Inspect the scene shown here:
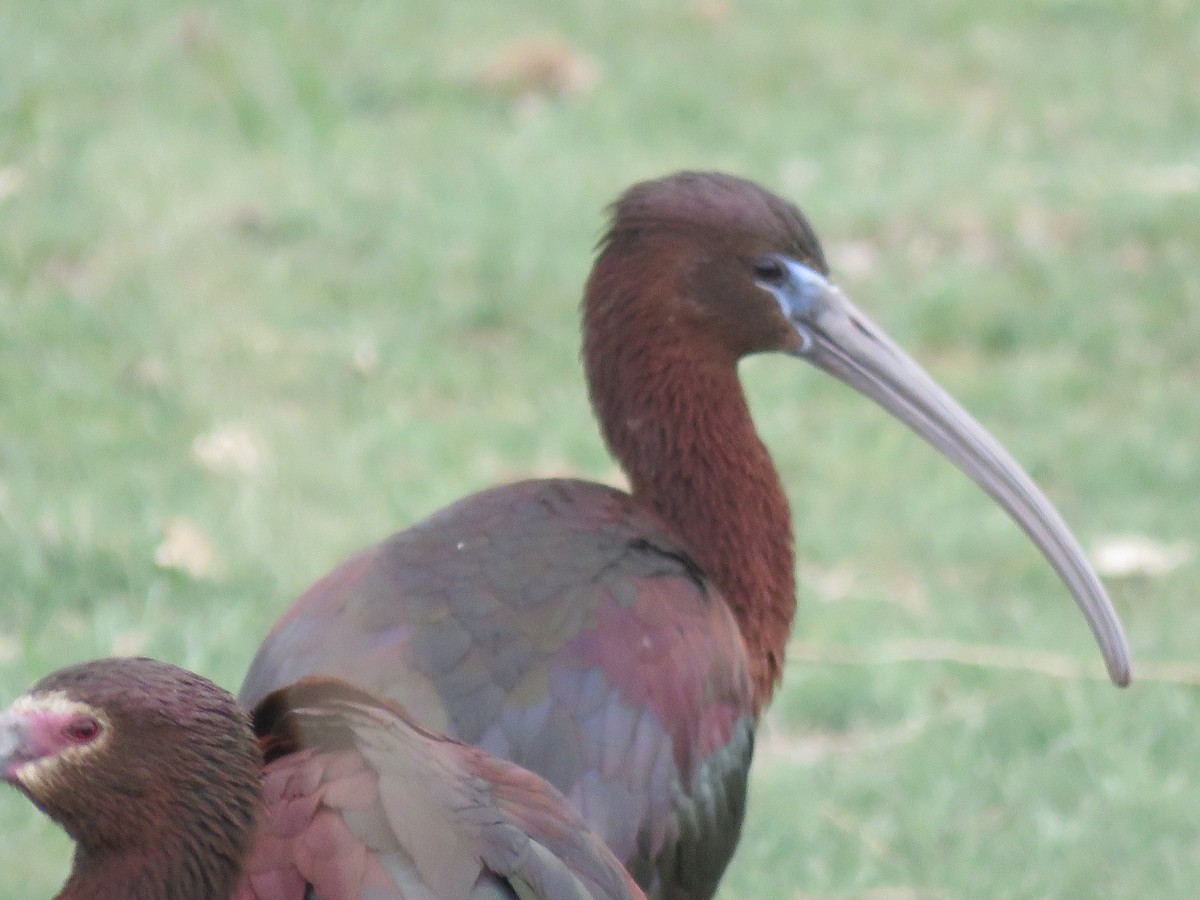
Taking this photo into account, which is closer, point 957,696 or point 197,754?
point 197,754

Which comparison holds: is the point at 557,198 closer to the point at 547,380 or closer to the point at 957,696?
the point at 547,380

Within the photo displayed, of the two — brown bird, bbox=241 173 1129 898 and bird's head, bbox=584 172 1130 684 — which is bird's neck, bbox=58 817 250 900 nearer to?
brown bird, bbox=241 173 1129 898

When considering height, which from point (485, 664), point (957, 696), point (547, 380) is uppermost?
point (485, 664)

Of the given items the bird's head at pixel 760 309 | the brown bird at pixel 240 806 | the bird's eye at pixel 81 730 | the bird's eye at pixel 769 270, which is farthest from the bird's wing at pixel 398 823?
the bird's eye at pixel 769 270

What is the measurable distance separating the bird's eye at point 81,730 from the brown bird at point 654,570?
610mm

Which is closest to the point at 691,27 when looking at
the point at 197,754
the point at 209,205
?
the point at 209,205

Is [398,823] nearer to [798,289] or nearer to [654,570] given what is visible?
[654,570]

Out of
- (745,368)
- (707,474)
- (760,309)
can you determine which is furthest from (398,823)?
(745,368)

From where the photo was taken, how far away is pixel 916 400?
3801 millimetres

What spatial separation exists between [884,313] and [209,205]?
2.04 metres

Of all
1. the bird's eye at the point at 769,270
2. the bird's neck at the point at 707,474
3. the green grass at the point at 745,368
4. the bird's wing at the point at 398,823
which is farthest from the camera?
the green grass at the point at 745,368

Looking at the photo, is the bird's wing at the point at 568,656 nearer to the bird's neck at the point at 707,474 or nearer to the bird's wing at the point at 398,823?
the bird's neck at the point at 707,474

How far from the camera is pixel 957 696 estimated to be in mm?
4574

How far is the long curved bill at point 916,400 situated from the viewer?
3756 millimetres
